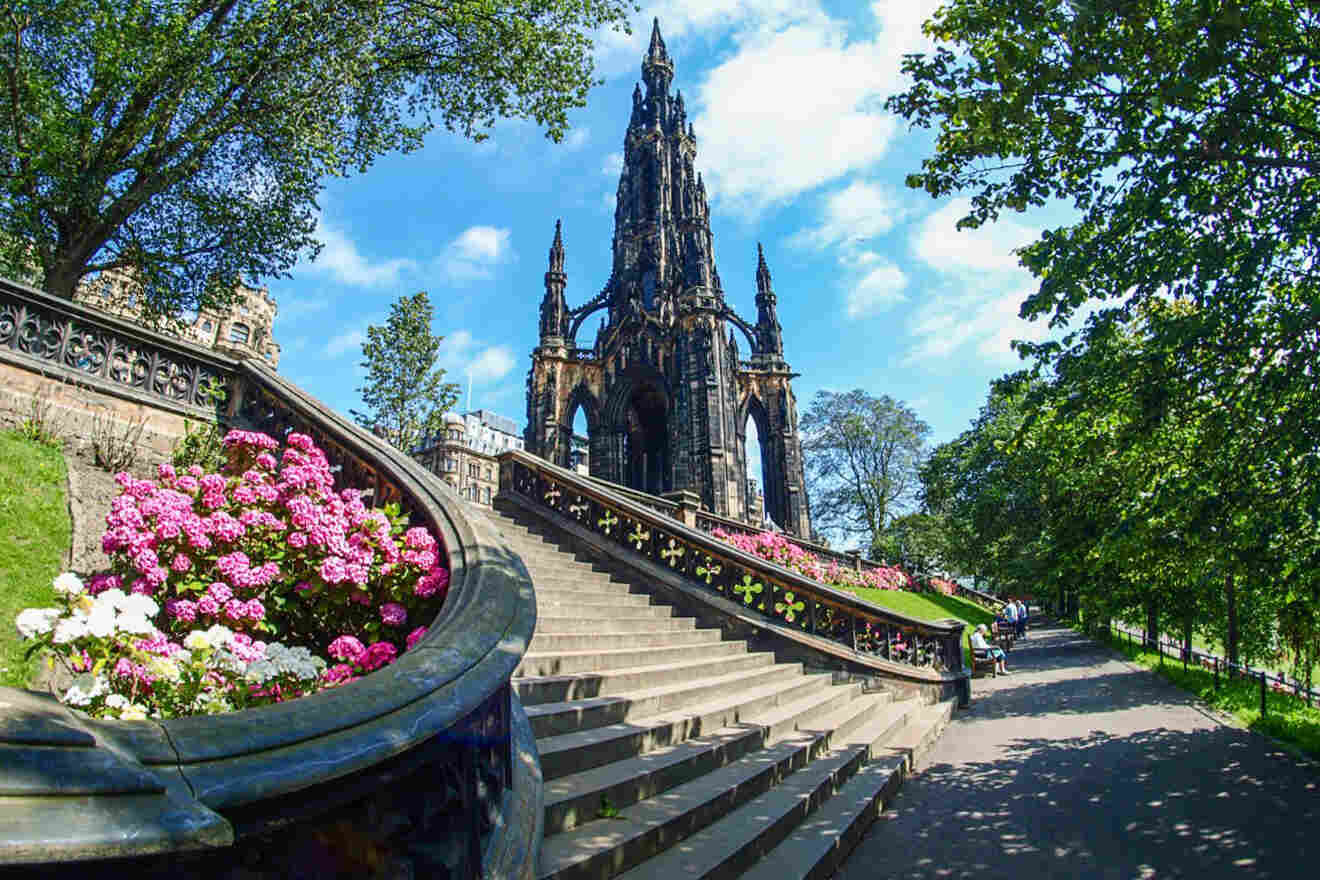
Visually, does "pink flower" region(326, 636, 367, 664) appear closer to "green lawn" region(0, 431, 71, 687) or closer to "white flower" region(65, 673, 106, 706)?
"white flower" region(65, 673, 106, 706)

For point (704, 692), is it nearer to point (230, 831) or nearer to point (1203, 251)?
point (230, 831)

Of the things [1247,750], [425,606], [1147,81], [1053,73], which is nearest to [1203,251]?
[1147,81]

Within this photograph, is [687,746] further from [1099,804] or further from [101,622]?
[101,622]

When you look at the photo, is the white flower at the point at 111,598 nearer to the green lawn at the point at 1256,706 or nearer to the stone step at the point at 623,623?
the stone step at the point at 623,623

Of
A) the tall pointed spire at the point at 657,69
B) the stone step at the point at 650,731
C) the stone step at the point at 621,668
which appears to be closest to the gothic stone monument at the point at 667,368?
the tall pointed spire at the point at 657,69

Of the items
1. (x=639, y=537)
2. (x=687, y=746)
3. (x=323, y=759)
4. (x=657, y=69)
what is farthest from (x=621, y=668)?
(x=657, y=69)

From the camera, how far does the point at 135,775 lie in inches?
47.1

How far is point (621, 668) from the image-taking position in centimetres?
643

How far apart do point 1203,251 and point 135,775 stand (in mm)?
7616

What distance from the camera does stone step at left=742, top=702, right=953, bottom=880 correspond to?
3.96m

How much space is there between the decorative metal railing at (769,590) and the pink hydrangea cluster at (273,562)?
5448 mm

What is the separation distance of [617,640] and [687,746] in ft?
6.79

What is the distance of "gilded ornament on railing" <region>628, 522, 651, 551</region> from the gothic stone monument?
22458 mm

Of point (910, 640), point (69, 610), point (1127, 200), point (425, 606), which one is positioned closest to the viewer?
point (69, 610)
